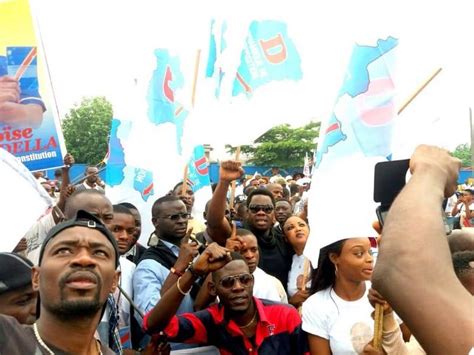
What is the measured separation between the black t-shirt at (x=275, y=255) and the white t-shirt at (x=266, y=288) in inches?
25.4

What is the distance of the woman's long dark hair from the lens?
3.25 meters

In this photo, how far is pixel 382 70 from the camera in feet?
12.6

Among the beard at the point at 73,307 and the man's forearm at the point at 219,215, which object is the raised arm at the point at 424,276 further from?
the man's forearm at the point at 219,215

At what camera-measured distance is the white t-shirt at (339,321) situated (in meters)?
2.90

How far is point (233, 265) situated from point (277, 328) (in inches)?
16.7

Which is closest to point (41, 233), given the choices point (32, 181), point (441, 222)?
point (32, 181)

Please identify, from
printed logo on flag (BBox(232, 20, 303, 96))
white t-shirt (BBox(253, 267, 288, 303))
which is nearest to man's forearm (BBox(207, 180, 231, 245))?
white t-shirt (BBox(253, 267, 288, 303))

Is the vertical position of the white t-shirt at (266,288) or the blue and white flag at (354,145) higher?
the blue and white flag at (354,145)

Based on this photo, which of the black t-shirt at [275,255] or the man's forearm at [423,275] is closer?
the man's forearm at [423,275]

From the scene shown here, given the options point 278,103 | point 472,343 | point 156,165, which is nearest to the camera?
point 472,343

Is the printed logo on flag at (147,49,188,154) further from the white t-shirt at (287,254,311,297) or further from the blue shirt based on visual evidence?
the blue shirt

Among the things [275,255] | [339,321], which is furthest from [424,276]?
[275,255]

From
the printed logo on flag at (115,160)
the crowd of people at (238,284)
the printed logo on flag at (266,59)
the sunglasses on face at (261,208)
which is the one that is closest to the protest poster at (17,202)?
the crowd of people at (238,284)

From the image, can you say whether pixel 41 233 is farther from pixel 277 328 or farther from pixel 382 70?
pixel 382 70
